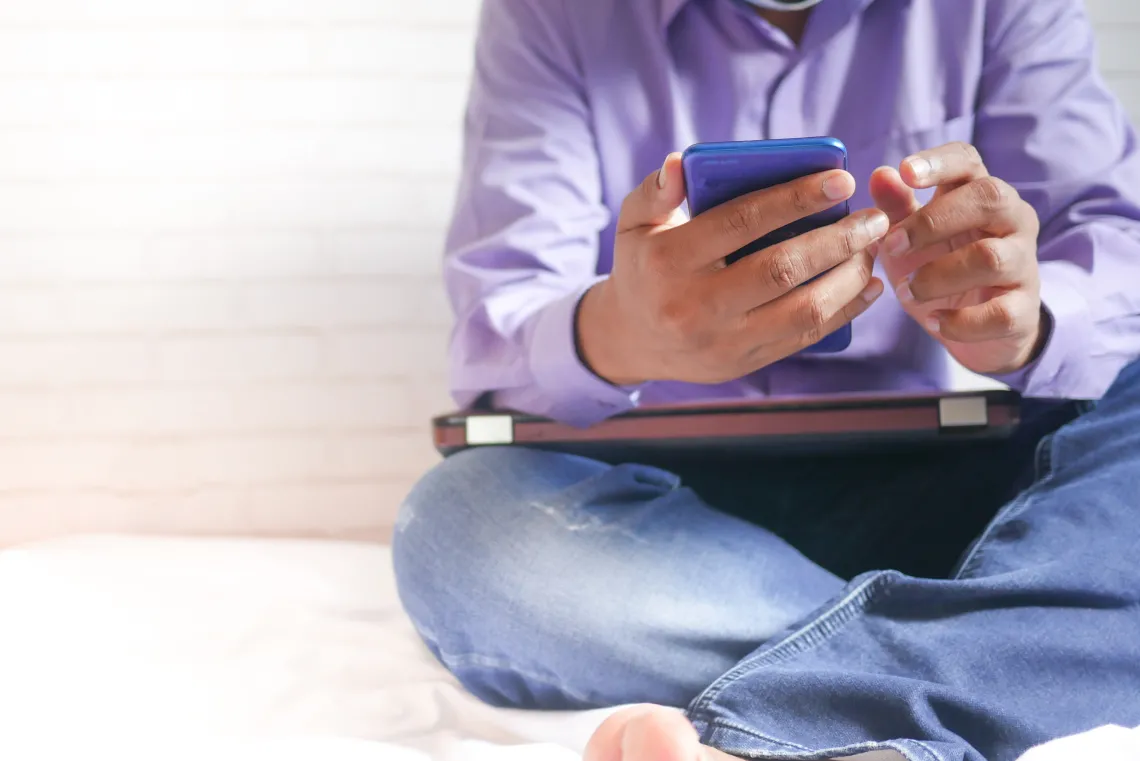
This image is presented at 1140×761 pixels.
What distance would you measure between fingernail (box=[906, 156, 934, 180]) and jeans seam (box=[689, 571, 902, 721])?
0.25 metres

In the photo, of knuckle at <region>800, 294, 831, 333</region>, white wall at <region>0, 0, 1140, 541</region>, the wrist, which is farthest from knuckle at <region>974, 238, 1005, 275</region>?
white wall at <region>0, 0, 1140, 541</region>

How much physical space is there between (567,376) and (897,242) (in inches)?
10.5

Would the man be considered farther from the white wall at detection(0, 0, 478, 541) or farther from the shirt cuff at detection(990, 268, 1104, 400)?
the white wall at detection(0, 0, 478, 541)

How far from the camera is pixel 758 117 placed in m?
0.96

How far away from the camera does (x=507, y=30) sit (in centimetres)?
96

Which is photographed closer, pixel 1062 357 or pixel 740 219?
pixel 740 219

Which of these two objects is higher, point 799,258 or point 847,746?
point 799,258

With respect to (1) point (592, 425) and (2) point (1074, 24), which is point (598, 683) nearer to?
(1) point (592, 425)

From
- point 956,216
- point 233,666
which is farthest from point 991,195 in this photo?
point 233,666

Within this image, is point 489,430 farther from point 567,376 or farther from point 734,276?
point 734,276

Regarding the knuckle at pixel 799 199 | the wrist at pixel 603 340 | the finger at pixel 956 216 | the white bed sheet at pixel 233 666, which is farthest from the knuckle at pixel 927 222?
the white bed sheet at pixel 233 666

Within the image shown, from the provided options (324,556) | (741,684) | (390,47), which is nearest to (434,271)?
(390,47)

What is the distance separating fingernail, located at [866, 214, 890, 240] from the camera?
601 mm

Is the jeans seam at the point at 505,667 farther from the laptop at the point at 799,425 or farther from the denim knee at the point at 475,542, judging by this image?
the laptop at the point at 799,425
